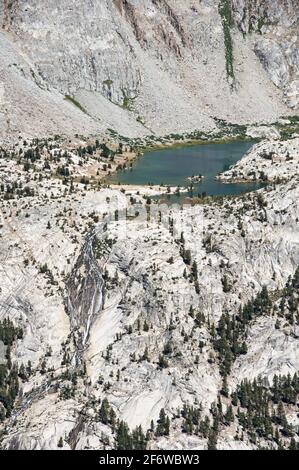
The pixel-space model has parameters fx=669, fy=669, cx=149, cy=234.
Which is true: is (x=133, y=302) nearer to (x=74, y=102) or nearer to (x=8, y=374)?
(x=8, y=374)

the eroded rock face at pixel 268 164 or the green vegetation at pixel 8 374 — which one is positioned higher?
the eroded rock face at pixel 268 164

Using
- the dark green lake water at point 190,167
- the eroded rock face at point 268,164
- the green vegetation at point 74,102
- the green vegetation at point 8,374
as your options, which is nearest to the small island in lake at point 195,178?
the dark green lake water at point 190,167

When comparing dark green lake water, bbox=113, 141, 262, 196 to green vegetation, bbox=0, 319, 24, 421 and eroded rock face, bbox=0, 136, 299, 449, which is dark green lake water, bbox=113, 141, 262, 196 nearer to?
eroded rock face, bbox=0, 136, 299, 449

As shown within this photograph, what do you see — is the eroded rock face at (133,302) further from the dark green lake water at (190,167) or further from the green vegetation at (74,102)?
the green vegetation at (74,102)

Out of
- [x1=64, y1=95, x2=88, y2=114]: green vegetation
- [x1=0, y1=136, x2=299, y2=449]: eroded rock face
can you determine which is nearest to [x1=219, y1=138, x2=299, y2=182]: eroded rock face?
[x1=0, y1=136, x2=299, y2=449]: eroded rock face

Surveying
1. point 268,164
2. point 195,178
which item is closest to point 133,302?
point 195,178

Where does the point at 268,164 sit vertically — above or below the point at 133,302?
above

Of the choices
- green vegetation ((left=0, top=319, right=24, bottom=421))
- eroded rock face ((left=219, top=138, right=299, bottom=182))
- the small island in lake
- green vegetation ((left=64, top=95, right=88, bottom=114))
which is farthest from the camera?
green vegetation ((left=64, top=95, right=88, bottom=114))

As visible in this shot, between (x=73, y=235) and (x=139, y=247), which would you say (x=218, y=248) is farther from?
(x=73, y=235)

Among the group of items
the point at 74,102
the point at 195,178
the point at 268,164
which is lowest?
the point at 195,178
